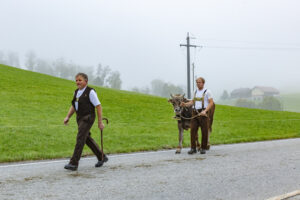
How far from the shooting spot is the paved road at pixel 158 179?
550 cm

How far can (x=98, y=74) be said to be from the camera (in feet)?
473

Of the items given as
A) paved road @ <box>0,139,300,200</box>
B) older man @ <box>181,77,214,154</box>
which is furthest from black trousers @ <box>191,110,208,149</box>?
paved road @ <box>0,139,300,200</box>

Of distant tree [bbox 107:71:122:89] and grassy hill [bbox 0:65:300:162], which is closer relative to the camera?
grassy hill [bbox 0:65:300:162]

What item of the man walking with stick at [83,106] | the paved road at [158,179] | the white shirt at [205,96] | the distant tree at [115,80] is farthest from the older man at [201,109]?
the distant tree at [115,80]

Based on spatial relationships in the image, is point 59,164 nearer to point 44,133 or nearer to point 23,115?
point 44,133

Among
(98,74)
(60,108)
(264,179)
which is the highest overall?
(98,74)

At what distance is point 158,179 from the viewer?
657 centimetres

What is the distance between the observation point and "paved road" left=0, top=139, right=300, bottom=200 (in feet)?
18.0

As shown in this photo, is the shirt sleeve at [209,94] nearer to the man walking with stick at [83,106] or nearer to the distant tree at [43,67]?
the man walking with stick at [83,106]

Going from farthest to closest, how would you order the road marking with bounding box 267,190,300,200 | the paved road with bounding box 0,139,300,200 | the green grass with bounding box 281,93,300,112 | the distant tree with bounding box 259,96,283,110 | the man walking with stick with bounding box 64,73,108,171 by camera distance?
1. the green grass with bounding box 281,93,300,112
2. the distant tree with bounding box 259,96,283,110
3. the man walking with stick with bounding box 64,73,108,171
4. the paved road with bounding box 0,139,300,200
5. the road marking with bounding box 267,190,300,200

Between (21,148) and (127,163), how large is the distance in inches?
191

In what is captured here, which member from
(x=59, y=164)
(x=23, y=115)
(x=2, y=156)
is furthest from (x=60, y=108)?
(x=59, y=164)

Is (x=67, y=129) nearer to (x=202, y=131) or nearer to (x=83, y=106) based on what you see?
(x=202, y=131)

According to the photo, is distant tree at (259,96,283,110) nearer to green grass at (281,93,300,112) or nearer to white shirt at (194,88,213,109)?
green grass at (281,93,300,112)
